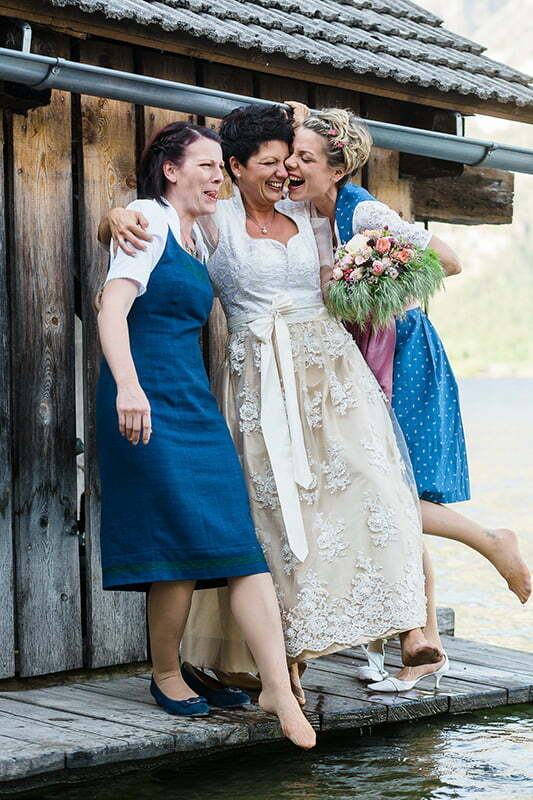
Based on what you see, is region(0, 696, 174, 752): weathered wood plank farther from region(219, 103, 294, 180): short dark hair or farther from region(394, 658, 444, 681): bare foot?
region(219, 103, 294, 180): short dark hair

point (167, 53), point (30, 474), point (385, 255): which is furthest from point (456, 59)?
point (30, 474)

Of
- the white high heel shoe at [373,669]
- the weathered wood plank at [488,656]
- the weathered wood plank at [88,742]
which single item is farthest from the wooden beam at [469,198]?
the weathered wood plank at [88,742]

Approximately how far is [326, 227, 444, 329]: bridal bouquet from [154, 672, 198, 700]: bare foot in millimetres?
1443

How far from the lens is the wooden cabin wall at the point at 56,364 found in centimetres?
510

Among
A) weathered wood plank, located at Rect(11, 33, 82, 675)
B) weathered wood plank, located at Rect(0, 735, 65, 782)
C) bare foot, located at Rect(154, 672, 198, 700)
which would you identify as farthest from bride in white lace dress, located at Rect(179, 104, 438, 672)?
weathered wood plank, located at Rect(0, 735, 65, 782)

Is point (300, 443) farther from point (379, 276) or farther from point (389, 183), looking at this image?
point (389, 183)

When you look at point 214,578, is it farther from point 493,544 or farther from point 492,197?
point 492,197

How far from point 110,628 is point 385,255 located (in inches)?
74.8

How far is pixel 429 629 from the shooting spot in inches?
209

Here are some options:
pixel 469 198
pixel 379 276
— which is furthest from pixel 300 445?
pixel 469 198

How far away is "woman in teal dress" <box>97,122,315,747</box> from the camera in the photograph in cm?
448

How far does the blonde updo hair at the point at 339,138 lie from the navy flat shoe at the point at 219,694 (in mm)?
1994

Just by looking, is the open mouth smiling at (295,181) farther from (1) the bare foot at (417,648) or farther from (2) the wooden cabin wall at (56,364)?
(1) the bare foot at (417,648)

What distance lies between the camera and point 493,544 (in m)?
5.19
